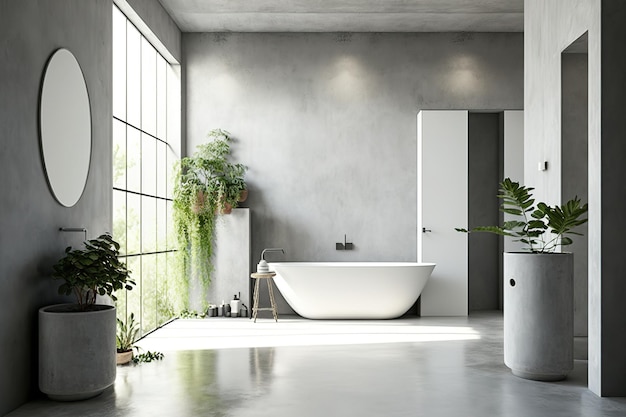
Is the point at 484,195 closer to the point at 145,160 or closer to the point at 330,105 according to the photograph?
the point at 330,105

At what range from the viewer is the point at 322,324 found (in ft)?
22.8

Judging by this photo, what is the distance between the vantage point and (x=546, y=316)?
432 centimetres

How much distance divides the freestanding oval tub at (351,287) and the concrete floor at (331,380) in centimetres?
62

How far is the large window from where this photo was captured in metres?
6.05

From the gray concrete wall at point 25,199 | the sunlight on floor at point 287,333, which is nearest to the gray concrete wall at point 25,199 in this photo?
the gray concrete wall at point 25,199

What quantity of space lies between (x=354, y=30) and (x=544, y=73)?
3172 mm

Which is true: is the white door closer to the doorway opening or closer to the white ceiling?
the white ceiling

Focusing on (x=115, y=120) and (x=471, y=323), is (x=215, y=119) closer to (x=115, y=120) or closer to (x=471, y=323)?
(x=115, y=120)

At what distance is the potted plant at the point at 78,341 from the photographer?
3.75 m

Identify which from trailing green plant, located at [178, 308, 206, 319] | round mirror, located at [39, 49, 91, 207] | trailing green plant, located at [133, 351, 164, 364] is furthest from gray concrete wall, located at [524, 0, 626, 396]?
trailing green plant, located at [178, 308, 206, 319]

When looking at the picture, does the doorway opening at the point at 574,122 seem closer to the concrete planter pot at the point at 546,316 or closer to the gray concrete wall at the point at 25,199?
the concrete planter pot at the point at 546,316
